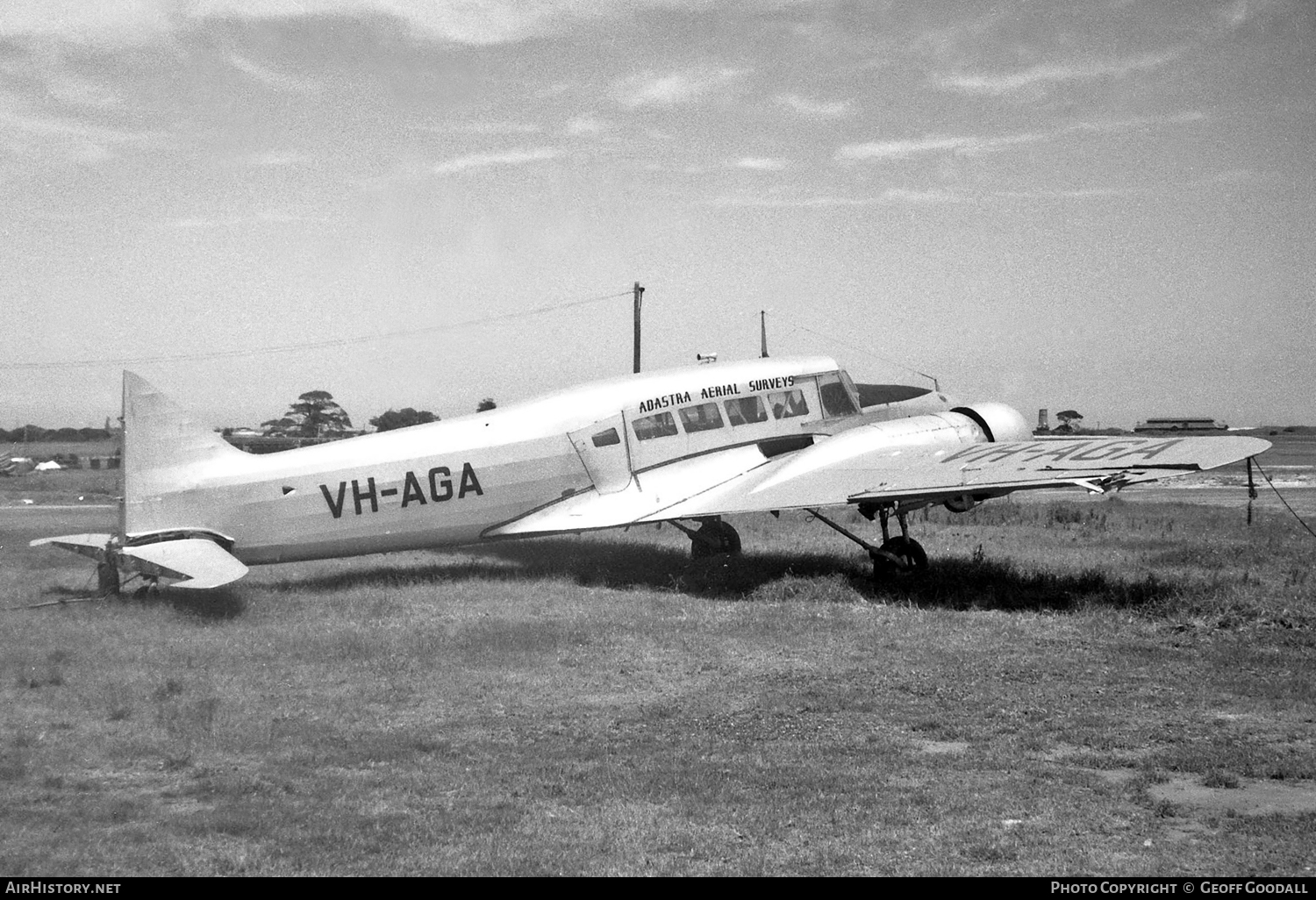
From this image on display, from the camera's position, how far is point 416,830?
699cm

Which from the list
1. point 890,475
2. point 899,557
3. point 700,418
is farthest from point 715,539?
point 890,475

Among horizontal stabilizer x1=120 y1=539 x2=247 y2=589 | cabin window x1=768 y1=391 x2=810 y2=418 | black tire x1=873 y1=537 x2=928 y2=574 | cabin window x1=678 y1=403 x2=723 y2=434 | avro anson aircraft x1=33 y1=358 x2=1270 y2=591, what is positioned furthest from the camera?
cabin window x1=768 y1=391 x2=810 y2=418

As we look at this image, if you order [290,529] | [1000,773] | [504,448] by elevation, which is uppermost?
A: [504,448]

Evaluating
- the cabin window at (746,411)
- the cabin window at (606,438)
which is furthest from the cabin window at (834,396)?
the cabin window at (606,438)

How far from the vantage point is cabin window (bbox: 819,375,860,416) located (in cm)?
2108

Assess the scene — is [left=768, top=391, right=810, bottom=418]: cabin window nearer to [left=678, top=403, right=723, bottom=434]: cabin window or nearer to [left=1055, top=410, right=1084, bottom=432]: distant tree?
[left=678, top=403, right=723, bottom=434]: cabin window

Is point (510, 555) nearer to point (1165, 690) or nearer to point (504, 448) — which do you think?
point (504, 448)

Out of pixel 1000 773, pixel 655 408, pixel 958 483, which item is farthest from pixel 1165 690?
pixel 655 408

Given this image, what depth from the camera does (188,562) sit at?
48.0 ft

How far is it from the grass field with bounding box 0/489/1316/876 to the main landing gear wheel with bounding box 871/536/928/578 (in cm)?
53

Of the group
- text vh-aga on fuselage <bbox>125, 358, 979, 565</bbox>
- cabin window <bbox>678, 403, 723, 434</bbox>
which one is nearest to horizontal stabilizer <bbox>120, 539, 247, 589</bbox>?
text vh-aga on fuselage <bbox>125, 358, 979, 565</bbox>

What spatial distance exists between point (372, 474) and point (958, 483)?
8853 millimetres

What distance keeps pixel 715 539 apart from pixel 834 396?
3530 millimetres

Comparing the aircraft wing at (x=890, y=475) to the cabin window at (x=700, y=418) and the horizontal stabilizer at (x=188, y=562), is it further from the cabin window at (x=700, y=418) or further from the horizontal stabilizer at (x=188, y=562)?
the horizontal stabilizer at (x=188, y=562)
